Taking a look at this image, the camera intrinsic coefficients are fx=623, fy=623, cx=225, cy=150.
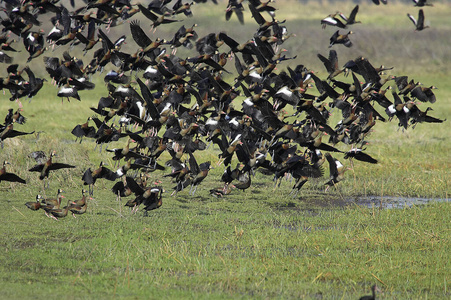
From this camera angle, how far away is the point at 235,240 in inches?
358

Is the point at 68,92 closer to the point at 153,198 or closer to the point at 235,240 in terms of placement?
the point at 153,198

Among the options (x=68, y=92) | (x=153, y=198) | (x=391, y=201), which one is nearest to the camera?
(x=68, y=92)

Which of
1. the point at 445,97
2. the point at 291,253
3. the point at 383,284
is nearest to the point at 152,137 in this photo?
the point at 291,253

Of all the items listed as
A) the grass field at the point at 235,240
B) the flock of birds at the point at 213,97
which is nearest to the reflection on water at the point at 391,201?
the grass field at the point at 235,240

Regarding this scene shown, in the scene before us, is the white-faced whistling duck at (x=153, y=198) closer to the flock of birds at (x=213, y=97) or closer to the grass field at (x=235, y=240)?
the grass field at (x=235, y=240)

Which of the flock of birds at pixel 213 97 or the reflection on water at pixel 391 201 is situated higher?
the flock of birds at pixel 213 97

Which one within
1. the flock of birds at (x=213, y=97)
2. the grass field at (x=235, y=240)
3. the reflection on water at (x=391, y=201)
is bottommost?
the reflection on water at (x=391, y=201)

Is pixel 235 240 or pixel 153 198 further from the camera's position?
pixel 153 198

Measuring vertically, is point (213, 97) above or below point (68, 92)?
below

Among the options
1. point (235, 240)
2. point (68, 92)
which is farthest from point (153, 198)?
point (68, 92)

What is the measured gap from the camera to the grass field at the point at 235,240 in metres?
7.12

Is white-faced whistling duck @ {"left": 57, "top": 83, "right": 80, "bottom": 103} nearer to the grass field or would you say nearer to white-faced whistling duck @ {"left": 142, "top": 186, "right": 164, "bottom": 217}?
white-faced whistling duck @ {"left": 142, "top": 186, "right": 164, "bottom": 217}

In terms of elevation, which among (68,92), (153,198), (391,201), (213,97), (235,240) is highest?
(68,92)

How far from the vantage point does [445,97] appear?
30062 millimetres
